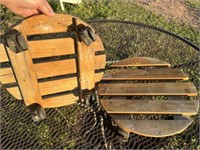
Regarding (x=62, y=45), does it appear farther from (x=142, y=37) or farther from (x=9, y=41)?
(x=142, y=37)

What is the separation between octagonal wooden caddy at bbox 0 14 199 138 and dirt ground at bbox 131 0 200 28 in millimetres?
1922

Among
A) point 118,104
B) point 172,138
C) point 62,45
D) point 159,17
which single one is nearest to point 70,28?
point 62,45

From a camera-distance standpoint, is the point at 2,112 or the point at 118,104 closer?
the point at 118,104

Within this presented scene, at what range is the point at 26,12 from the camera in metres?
2.70

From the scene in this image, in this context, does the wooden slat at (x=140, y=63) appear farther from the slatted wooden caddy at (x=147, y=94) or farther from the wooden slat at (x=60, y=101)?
the wooden slat at (x=60, y=101)

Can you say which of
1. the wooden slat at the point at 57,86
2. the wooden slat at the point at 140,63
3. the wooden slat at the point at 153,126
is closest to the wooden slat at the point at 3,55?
the wooden slat at the point at 57,86

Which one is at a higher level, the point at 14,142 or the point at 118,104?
the point at 118,104

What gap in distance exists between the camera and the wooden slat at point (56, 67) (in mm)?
2629

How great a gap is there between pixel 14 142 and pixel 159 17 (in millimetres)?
Result: 3107

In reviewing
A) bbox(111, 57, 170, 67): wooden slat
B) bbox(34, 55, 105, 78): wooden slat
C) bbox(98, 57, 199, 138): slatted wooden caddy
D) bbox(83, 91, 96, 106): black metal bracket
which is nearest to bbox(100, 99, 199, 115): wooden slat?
bbox(98, 57, 199, 138): slatted wooden caddy

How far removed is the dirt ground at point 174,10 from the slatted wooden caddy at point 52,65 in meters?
2.46

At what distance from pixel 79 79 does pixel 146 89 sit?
648 millimetres

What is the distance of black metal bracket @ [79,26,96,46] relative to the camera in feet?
7.91

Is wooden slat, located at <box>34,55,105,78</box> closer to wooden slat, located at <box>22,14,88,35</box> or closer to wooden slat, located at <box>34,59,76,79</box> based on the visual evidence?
wooden slat, located at <box>34,59,76,79</box>
